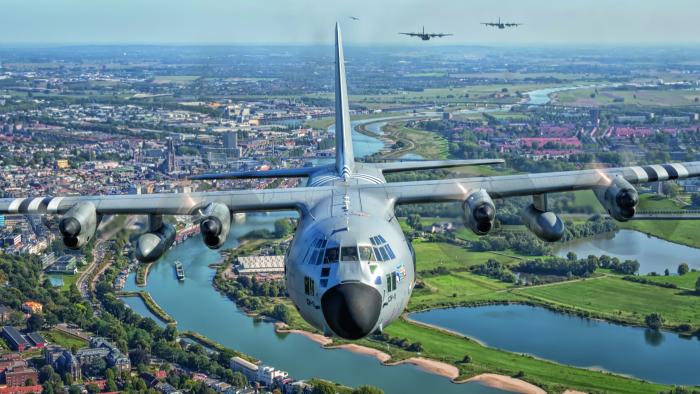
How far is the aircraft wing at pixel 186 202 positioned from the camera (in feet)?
88.2

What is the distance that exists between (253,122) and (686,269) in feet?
358

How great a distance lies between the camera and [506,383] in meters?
51.6

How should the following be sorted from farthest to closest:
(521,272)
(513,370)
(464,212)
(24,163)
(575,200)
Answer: (24,163) < (521,272) < (513,370) < (575,200) < (464,212)

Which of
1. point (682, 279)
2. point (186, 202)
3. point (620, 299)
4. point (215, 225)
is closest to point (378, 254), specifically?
point (215, 225)

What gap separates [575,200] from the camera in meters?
39.1

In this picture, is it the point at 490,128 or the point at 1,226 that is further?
the point at 490,128

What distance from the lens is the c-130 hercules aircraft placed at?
2108cm

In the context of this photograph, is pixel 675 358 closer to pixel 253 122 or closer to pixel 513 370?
pixel 513 370

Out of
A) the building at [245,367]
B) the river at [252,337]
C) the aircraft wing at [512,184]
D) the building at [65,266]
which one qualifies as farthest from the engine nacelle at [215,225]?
the building at [65,266]

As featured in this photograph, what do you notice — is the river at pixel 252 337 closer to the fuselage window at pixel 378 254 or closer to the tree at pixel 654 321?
the tree at pixel 654 321

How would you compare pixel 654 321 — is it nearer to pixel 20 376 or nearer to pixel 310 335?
pixel 310 335

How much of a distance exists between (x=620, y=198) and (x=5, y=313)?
5111 cm

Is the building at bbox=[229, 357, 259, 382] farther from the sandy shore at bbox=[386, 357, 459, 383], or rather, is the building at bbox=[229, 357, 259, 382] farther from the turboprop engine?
the turboprop engine

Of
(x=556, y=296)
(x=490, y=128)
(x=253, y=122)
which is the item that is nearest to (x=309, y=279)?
(x=556, y=296)
